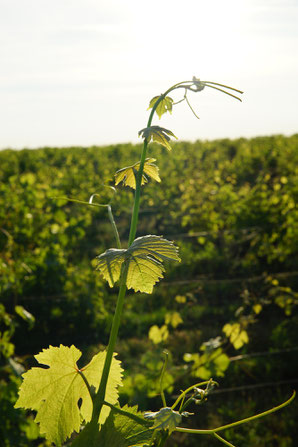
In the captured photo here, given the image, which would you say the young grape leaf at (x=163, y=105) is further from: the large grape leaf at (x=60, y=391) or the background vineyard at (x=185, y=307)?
the background vineyard at (x=185, y=307)

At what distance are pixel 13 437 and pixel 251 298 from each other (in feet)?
7.24

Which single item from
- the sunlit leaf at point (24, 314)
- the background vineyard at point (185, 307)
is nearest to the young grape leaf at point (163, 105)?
the background vineyard at point (185, 307)

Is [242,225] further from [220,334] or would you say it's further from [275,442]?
[275,442]

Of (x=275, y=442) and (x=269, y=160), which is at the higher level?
(x=269, y=160)

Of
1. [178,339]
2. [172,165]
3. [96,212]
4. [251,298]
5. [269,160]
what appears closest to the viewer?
[251,298]

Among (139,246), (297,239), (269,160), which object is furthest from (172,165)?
(139,246)

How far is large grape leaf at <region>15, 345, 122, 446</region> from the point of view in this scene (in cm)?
66

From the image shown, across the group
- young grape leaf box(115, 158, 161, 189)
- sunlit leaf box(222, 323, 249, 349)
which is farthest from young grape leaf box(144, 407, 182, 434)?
sunlit leaf box(222, 323, 249, 349)

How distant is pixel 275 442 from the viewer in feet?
10.4

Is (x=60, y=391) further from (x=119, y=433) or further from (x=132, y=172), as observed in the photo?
(x=132, y=172)

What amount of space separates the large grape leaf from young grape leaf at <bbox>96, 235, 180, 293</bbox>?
133mm

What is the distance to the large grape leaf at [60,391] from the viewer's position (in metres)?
0.66

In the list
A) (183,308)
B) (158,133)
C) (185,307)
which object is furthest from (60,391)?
(183,308)

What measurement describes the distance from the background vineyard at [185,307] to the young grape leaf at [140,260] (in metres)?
1.75
